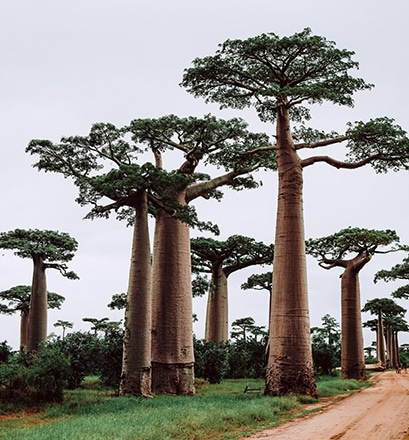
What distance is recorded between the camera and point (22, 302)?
28.4 meters

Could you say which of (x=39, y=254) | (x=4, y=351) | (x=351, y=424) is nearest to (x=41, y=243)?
(x=39, y=254)

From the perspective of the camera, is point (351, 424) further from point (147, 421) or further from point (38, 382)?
point (38, 382)

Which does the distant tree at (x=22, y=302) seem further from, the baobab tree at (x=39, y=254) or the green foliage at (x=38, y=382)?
the green foliage at (x=38, y=382)

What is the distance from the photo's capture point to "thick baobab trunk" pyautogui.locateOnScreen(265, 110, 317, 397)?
1125cm

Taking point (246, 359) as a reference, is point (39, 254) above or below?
above

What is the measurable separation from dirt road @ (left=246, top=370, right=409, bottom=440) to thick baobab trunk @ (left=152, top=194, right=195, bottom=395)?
4684 millimetres

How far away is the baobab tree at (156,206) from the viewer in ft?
41.5

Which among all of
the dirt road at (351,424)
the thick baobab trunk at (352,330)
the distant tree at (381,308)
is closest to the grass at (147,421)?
the dirt road at (351,424)

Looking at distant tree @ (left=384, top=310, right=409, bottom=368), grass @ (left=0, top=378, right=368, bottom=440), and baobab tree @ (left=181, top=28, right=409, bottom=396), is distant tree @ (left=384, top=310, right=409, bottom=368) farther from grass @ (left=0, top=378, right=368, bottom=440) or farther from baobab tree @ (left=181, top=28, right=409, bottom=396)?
grass @ (left=0, top=378, right=368, bottom=440)

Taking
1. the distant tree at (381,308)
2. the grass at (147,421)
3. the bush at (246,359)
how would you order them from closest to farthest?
1. the grass at (147,421)
2. the bush at (246,359)
3. the distant tree at (381,308)

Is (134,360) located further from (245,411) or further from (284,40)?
(284,40)

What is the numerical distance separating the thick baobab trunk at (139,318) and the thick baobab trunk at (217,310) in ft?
32.0

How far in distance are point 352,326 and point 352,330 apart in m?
0.14

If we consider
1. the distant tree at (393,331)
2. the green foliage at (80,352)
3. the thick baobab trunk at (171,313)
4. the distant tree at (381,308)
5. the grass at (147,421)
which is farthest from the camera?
the distant tree at (393,331)
